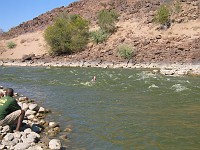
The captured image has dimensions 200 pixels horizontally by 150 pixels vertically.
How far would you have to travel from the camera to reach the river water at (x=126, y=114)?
1059cm

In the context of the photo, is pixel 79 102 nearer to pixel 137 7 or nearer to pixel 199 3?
pixel 199 3

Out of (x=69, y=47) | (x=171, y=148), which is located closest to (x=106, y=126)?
(x=171, y=148)

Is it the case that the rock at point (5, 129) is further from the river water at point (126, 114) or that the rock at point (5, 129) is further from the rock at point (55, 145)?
the river water at point (126, 114)

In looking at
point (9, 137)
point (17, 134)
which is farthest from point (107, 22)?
point (9, 137)


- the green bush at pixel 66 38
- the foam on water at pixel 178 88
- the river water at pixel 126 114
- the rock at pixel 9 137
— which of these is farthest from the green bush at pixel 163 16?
the rock at pixel 9 137

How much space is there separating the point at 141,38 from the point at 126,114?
36.9 metres

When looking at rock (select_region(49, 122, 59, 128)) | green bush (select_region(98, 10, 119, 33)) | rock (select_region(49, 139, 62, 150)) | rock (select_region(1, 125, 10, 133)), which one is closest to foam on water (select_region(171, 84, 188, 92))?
rock (select_region(49, 122, 59, 128))

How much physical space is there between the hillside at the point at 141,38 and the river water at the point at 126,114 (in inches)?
754

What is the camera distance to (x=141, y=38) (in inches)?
1976

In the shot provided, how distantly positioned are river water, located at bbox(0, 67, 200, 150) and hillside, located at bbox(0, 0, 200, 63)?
1915cm

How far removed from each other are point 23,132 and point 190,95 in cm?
1201

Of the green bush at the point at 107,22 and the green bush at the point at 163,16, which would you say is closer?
the green bush at the point at 163,16

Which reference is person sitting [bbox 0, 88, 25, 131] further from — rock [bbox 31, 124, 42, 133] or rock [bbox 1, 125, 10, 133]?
rock [bbox 31, 124, 42, 133]

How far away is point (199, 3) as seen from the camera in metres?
58.1
